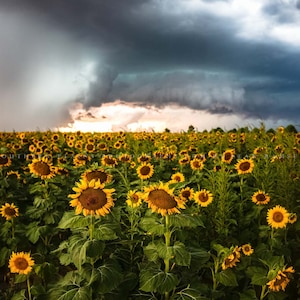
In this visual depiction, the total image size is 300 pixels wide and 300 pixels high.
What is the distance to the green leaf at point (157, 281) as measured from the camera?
10.9ft

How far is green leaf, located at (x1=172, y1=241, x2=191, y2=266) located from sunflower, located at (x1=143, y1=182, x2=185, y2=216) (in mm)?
250

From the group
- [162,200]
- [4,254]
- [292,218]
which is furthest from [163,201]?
[4,254]

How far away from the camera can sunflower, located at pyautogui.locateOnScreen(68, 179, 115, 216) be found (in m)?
3.32

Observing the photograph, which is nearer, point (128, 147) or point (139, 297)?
point (139, 297)

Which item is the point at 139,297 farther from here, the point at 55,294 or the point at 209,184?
the point at 209,184

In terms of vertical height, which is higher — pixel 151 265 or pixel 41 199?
pixel 41 199

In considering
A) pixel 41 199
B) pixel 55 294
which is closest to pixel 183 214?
pixel 55 294

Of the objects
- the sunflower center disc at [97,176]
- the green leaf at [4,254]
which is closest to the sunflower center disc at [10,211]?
the green leaf at [4,254]

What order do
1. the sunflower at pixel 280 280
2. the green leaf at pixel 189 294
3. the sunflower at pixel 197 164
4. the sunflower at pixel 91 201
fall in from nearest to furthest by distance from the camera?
the sunflower at pixel 91 201 < the green leaf at pixel 189 294 < the sunflower at pixel 280 280 < the sunflower at pixel 197 164

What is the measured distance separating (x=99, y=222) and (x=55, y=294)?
0.58 metres

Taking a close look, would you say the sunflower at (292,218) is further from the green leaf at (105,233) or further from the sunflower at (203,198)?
the green leaf at (105,233)

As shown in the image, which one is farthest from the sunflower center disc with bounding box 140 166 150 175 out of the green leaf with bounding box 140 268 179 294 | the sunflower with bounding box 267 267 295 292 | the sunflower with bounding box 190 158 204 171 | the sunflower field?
the green leaf with bounding box 140 268 179 294

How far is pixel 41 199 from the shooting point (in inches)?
241

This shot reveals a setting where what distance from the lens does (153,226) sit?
3.50 m
